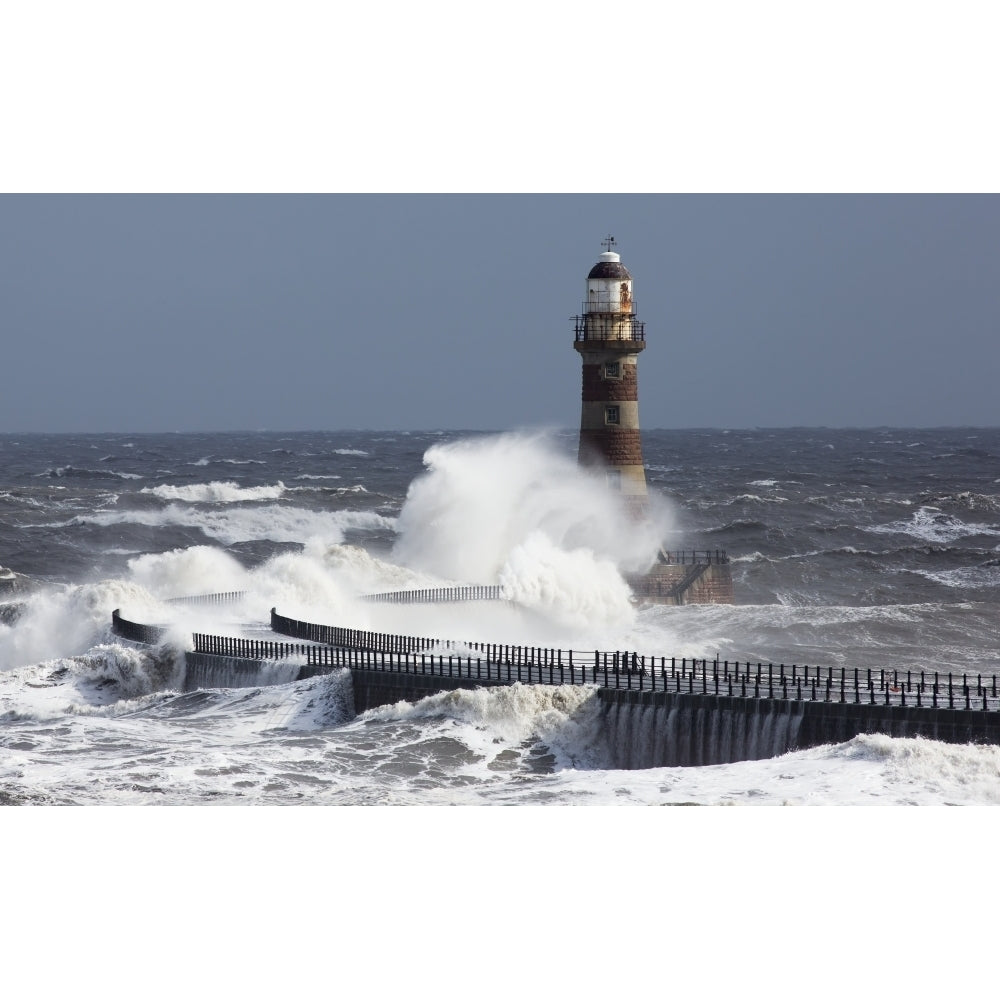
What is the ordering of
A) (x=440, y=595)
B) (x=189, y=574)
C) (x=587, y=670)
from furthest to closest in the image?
(x=189, y=574)
(x=440, y=595)
(x=587, y=670)

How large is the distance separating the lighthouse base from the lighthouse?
2703 mm

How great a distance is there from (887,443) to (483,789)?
15797 centimetres

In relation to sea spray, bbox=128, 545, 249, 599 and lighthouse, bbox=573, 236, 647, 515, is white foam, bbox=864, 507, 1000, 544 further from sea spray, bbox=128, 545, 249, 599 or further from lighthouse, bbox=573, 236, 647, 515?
sea spray, bbox=128, 545, 249, 599

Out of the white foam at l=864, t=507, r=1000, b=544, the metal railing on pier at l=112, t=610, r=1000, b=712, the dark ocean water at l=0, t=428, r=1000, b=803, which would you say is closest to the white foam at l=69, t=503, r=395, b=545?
the dark ocean water at l=0, t=428, r=1000, b=803

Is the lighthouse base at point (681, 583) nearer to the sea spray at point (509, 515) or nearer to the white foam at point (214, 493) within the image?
the sea spray at point (509, 515)

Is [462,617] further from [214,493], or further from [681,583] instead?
[214,493]

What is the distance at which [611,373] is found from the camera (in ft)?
133

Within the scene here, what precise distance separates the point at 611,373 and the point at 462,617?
7746 millimetres

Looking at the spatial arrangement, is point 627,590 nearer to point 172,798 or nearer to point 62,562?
point 172,798

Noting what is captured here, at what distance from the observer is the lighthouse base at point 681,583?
1672 inches

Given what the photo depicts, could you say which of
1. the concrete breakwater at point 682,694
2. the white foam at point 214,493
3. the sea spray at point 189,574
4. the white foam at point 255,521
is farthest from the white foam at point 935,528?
the white foam at point 214,493

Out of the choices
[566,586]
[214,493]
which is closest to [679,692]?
[566,586]

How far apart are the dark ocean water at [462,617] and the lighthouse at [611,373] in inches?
60.1
